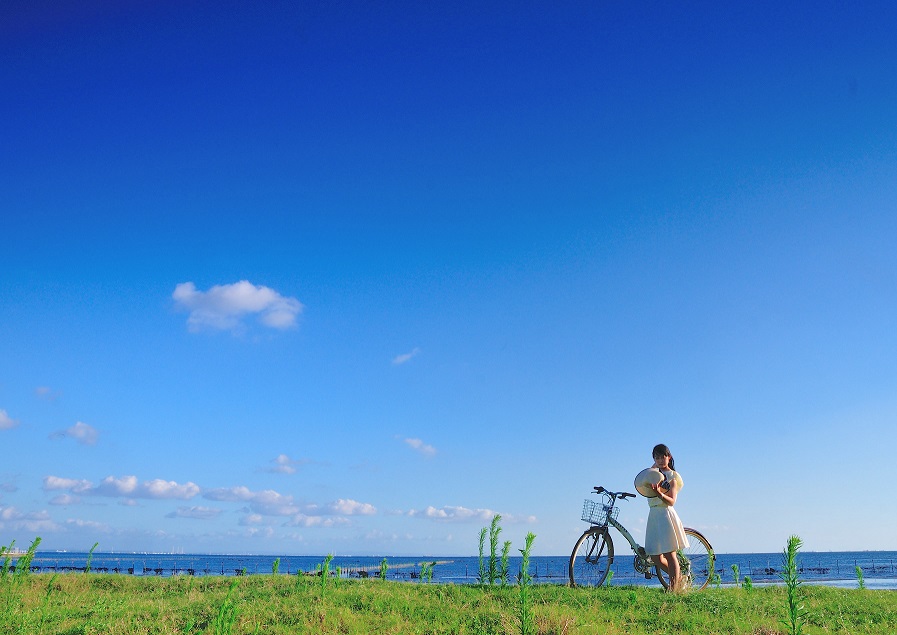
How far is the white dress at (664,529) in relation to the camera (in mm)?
10594

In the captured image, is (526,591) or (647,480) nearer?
(526,591)

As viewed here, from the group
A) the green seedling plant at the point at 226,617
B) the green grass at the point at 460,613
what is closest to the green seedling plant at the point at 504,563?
the green grass at the point at 460,613

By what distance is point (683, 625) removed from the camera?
8.38m

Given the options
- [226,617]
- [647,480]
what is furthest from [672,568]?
[226,617]

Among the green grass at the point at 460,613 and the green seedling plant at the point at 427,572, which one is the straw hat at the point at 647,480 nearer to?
the green grass at the point at 460,613

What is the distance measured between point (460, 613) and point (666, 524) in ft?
13.5

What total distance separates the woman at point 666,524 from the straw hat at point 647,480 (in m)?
0.06

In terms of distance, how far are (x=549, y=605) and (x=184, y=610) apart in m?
5.26

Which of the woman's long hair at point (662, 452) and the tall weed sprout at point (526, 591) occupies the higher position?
the woman's long hair at point (662, 452)

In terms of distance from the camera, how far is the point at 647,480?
10758mm

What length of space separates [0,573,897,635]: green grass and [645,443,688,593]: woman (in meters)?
0.50

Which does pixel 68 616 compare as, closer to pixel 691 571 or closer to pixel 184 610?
pixel 184 610

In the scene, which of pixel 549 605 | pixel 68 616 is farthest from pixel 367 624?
pixel 68 616

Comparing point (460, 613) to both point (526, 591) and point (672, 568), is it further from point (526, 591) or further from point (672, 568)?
point (672, 568)
